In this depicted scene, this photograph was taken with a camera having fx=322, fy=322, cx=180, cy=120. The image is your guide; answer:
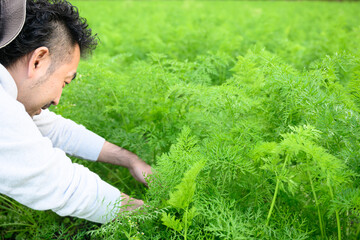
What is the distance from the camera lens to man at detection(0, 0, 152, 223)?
1.07 meters

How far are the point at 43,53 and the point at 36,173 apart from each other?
1.59 feet

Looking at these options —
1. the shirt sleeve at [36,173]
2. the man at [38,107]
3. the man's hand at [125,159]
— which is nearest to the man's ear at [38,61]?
the man at [38,107]

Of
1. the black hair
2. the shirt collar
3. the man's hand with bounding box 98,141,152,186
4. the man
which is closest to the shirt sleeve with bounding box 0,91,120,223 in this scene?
the man

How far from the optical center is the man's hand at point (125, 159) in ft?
5.62

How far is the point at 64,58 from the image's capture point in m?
1.36

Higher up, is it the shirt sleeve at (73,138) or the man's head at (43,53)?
the man's head at (43,53)

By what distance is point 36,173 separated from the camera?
3.56ft

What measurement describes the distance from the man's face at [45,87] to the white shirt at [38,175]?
83 mm

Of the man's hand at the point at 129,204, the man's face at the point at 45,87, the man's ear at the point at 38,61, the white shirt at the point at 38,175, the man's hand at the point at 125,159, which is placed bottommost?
the man's hand at the point at 125,159

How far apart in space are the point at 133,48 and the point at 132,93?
5.47 feet

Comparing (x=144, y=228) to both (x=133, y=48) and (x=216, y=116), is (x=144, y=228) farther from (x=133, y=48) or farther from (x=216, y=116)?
(x=133, y=48)

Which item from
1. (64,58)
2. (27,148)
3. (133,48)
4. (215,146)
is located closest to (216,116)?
(215,146)

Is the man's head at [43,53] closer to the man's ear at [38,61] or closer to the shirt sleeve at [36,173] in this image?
the man's ear at [38,61]

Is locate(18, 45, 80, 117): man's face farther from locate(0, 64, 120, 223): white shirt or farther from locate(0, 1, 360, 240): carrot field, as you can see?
locate(0, 1, 360, 240): carrot field
